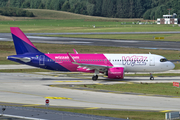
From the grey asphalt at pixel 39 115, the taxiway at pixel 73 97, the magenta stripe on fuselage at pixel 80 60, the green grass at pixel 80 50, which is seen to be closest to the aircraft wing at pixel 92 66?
the magenta stripe on fuselage at pixel 80 60

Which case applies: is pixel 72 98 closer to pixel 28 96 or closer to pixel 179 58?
pixel 28 96

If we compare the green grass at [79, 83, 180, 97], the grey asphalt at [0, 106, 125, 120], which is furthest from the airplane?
the grey asphalt at [0, 106, 125, 120]

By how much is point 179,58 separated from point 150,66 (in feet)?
85.9

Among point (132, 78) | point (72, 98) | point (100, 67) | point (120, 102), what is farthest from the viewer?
point (132, 78)

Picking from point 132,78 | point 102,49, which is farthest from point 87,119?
point 102,49

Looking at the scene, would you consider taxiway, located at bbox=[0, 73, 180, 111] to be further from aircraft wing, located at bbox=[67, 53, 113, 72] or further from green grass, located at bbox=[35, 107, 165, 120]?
aircraft wing, located at bbox=[67, 53, 113, 72]

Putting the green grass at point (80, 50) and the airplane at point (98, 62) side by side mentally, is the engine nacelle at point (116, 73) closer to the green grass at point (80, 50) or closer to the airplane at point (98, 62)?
the airplane at point (98, 62)

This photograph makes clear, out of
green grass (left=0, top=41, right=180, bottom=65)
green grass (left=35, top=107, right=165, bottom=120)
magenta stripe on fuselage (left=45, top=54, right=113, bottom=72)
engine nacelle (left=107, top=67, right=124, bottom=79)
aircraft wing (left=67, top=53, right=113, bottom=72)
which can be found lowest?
green grass (left=35, top=107, right=165, bottom=120)

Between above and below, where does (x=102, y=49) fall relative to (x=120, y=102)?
above

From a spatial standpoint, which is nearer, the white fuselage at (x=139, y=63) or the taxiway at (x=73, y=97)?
the taxiway at (x=73, y=97)

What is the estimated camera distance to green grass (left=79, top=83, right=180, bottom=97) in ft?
133

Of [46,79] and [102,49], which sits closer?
[46,79]

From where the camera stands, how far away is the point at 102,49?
9175cm

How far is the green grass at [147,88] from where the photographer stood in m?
40.7
